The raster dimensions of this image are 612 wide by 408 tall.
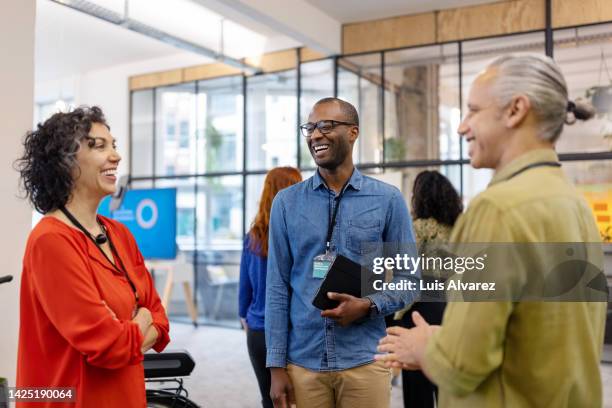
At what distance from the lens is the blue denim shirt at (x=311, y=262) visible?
6.57ft

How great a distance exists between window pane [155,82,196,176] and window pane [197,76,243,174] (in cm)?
18

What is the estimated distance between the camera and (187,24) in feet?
26.1

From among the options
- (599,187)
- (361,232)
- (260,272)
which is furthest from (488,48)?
(361,232)

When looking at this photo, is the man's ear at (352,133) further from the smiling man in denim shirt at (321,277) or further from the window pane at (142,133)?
the window pane at (142,133)

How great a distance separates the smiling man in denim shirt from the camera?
6.55ft

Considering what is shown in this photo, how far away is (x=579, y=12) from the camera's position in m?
6.58

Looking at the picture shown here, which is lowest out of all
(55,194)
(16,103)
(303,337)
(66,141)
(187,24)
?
(303,337)

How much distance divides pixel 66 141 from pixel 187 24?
6582 millimetres

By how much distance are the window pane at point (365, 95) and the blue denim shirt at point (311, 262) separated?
5.73 meters

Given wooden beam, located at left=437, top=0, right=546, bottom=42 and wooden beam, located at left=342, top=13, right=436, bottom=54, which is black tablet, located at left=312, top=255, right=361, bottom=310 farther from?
wooden beam, located at left=342, top=13, right=436, bottom=54

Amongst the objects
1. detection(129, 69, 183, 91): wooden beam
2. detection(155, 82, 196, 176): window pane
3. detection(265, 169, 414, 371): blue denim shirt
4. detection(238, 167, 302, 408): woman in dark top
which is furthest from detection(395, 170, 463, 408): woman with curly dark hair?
detection(129, 69, 183, 91): wooden beam

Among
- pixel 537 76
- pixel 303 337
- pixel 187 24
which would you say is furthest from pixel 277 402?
pixel 187 24

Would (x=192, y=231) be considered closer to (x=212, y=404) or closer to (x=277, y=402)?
(x=212, y=404)

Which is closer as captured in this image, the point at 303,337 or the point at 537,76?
the point at 537,76
